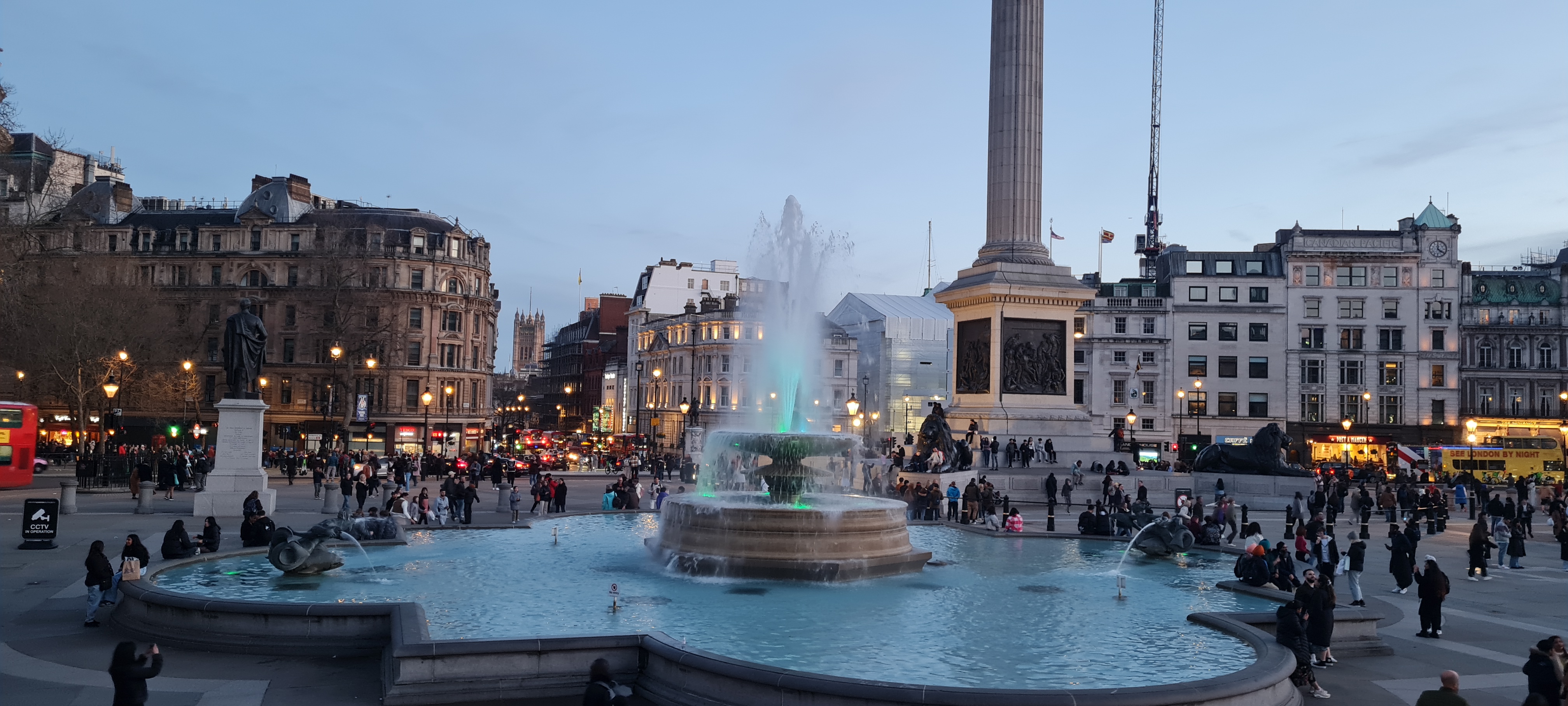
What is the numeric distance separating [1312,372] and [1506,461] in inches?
706

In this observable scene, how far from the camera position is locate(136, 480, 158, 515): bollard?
28062 mm

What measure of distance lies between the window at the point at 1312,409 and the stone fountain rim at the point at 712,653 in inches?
2636

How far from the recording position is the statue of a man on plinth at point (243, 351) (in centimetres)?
2788

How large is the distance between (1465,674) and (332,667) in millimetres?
13095

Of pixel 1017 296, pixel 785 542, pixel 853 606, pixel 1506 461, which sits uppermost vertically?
pixel 1017 296

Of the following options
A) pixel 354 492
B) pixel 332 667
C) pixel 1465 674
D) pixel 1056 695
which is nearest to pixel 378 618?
pixel 332 667

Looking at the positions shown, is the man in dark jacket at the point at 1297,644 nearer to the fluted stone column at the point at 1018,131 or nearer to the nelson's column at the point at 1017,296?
the nelson's column at the point at 1017,296

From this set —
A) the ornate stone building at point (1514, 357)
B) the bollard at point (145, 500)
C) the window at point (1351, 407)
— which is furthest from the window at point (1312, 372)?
the bollard at point (145, 500)

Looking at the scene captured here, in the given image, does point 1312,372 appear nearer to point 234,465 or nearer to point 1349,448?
point 1349,448

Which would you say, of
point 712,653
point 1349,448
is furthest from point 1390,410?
point 712,653

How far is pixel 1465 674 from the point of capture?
12.5 m

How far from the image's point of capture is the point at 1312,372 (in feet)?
241

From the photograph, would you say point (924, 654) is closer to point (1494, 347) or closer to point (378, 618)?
point (378, 618)

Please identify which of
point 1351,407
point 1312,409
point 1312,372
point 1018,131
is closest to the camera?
point 1018,131
